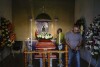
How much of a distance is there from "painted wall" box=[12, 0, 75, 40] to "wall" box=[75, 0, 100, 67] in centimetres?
111

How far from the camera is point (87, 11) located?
10312mm

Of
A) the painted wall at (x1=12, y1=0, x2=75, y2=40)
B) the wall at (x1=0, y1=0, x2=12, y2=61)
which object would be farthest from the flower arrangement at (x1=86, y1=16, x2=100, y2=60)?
the painted wall at (x1=12, y1=0, x2=75, y2=40)

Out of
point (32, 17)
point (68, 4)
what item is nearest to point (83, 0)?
point (68, 4)

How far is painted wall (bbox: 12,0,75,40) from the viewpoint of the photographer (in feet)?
44.5

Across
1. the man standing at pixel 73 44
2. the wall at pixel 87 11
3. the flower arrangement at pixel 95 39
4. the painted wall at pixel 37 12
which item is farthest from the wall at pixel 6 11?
the flower arrangement at pixel 95 39

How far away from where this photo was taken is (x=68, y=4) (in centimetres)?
1376

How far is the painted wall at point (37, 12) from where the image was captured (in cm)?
1355

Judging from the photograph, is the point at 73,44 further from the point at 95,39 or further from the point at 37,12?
the point at 37,12

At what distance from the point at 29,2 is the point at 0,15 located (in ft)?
11.9

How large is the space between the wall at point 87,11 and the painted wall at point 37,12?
3.65ft

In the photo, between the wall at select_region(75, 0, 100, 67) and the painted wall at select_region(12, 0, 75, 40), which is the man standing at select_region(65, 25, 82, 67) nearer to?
the wall at select_region(75, 0, 100, 67)

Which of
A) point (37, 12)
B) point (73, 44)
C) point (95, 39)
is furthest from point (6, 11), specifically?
point (95, 39)

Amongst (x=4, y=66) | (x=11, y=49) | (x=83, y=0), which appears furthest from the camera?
(x=11, y=49)

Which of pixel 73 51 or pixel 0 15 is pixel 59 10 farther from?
pixel 73 51
